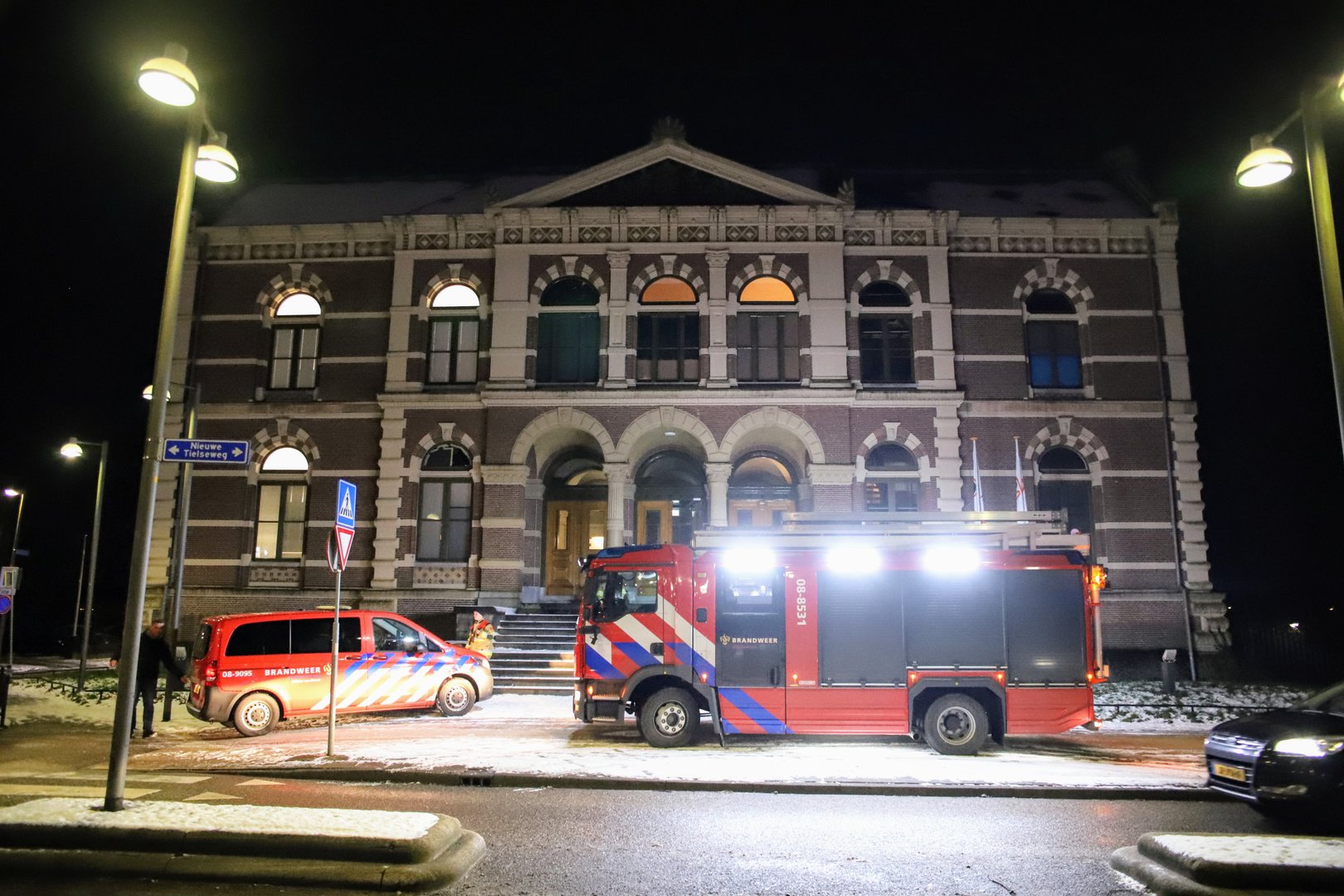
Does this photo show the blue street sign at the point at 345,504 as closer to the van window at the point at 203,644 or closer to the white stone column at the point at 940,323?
the van window at the point at 203,644

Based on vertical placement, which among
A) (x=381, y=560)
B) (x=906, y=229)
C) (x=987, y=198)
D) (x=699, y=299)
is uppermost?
(x=987, y=198)

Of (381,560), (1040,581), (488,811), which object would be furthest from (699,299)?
(488,811)

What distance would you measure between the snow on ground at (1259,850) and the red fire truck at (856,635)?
5493mm

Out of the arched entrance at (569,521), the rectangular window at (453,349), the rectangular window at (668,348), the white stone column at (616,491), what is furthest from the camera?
the arched entrance at (569,521)

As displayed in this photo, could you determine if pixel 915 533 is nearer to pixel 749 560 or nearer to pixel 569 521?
pixel 749 560

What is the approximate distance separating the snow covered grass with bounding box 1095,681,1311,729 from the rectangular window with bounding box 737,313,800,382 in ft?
33.9

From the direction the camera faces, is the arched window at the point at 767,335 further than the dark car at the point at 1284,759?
Yes

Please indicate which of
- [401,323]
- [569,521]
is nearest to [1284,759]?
[569,521]

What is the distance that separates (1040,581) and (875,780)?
14.4 ft

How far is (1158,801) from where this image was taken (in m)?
9.60

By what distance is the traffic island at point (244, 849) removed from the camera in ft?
20.9

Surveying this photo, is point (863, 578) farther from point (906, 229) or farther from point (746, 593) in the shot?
point (906, 229)

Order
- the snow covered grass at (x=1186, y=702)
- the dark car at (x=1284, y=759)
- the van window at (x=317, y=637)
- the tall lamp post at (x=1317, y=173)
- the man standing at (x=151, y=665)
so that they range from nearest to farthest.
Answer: the dark car at (x=1284, y=759) → the tall lamp post at (x=1317, y=173) → the man standing at (x=151, y=665) → the van window at (x=317, y=637) → the snow covered grass at (x=1186, y=702)

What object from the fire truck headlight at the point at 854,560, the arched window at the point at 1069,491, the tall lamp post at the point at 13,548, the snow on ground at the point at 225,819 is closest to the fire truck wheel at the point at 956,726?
the fire truck headlight at the point at 854,560
